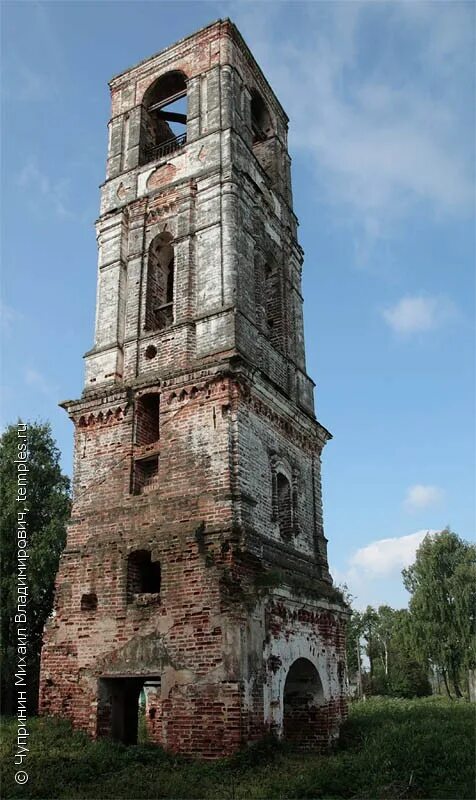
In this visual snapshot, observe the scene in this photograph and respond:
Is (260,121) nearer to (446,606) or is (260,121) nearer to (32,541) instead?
(32,541)

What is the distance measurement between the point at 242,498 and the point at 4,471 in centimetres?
1130

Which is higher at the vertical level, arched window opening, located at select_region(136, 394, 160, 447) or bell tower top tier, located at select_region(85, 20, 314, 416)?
bell tower top tier, located at select_region(85, 20, 314, 416)

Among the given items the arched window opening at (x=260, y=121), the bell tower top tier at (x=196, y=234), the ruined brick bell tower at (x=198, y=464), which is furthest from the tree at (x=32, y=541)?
the arched window opening at (x=260, y=121)

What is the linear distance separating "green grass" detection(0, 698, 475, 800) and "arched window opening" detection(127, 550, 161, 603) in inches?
91.3

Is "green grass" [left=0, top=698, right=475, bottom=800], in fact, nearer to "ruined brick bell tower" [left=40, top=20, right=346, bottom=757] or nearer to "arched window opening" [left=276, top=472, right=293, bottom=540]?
"ruined brick bell tower" [left=40, top=20, right=346, bottom=757]

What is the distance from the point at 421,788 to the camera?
28.8 feet

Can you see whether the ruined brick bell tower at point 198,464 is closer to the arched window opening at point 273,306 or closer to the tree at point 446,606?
the arched window opening at point 273,306

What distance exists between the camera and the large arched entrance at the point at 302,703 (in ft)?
39.9

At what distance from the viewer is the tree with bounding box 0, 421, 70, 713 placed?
18.0m

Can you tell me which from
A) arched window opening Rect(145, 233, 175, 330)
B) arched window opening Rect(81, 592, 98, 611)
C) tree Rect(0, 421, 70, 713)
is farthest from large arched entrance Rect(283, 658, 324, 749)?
tree Rect(0, 421, 70, 713)

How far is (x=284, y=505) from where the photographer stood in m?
13.2

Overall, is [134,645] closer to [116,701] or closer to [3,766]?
[116,701]

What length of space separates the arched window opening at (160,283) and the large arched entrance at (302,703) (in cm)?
726

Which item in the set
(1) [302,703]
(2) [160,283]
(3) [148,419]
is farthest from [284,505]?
(2) [160,283]
